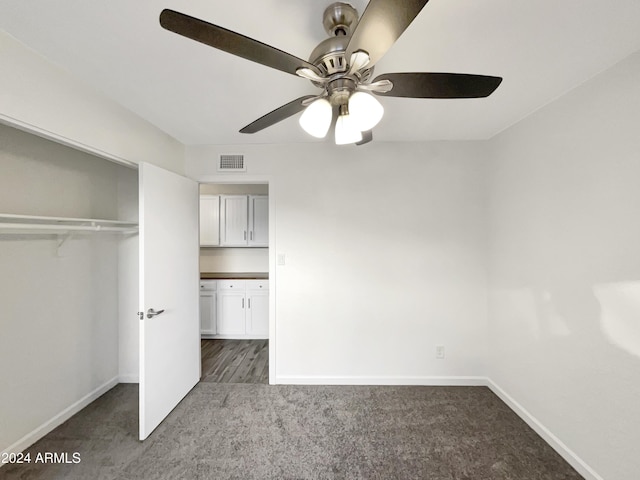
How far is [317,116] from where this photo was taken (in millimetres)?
1081

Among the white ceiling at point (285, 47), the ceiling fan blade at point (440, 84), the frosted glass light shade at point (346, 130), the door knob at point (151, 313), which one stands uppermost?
the white ceiling at point (285, 47)

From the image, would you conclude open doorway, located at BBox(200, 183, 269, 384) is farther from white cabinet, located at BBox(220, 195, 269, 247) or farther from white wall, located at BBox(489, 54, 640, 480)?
white wall, located at BBox(489, 54, 640, 480)

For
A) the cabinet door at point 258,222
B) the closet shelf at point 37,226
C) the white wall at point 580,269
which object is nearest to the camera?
the white wall at point 580,269

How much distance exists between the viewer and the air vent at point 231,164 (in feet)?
8.92

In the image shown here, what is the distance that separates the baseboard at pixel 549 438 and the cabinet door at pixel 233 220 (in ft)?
11.9

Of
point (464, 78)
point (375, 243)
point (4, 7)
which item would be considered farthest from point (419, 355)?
point (4, 7)

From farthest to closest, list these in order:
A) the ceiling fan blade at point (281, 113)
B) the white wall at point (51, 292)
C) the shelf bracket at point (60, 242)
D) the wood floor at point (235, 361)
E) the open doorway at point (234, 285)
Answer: the open doorway at point (234, 285) → the wood floor at point (235, 361) → the shelf bracket at point (60, 242) → the white wall at point (51, 292) → the ceiling fan blade at point (281, 113)

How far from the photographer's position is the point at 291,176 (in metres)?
2.70

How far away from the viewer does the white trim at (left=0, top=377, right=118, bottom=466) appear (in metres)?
1.81

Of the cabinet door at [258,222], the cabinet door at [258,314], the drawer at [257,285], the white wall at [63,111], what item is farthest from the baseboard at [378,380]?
the white wall at [63,111]

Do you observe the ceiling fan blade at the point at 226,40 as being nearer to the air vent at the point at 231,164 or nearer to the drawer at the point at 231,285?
the air vent at the point at 231,164

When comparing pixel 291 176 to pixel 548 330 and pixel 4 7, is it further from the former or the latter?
pixel 548 330

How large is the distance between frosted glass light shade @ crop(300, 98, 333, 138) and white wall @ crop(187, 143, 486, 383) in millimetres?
1567

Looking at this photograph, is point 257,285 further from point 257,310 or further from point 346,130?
point 346,130
